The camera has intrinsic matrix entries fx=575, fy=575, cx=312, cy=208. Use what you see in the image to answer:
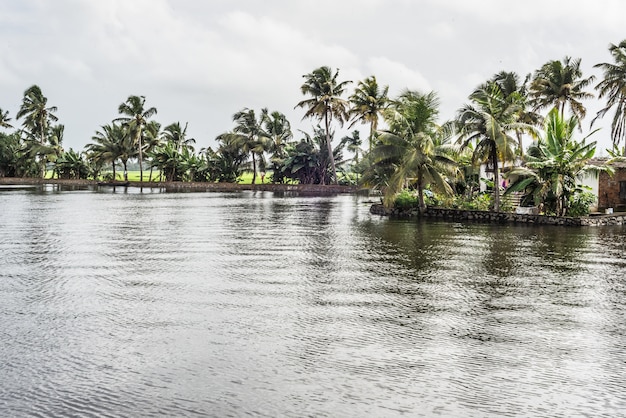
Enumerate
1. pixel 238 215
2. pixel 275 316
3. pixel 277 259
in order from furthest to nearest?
pixel 238 215 → pixel 277 259 → pixel 275 316

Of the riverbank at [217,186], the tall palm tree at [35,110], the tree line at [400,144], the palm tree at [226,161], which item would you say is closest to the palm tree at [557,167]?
the tree line at [400,144]

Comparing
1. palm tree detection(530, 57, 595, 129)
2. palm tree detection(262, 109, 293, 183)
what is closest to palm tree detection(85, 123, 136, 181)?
palm tree detection(262, 109, 293, 183)

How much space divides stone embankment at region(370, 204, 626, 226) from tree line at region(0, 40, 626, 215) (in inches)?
29.1

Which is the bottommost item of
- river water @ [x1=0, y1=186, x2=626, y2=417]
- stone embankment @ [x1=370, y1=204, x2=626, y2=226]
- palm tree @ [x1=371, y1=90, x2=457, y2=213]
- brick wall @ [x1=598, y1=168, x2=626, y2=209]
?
river water @ [x1=0, y1=186, x2=626, y2=417]

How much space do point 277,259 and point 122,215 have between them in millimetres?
15761

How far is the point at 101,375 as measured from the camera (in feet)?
21.8

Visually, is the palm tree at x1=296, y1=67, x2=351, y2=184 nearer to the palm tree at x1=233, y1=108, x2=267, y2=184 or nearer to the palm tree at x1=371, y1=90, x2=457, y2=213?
the palm tree at x1=233, y1=108, x2=267, y2=184

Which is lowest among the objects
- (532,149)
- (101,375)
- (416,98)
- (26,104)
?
(101,375)

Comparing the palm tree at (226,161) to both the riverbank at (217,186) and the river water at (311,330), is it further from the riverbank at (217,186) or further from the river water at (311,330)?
the river water at (311,330)

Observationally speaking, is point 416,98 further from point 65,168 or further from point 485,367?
point 65,168

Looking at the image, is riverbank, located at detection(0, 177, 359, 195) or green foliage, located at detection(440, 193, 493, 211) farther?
riverbank, located at detection(0, 177, 359, 195)

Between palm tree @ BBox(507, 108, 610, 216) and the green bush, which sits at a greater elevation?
palm tree @ BBox(507, 108, 610, 216)

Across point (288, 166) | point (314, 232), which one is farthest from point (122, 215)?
point (288, 166)

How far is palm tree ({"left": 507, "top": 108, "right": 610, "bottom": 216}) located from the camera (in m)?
25.2
